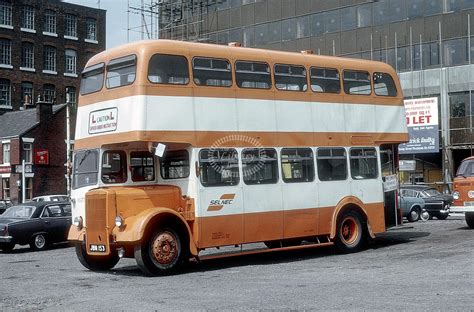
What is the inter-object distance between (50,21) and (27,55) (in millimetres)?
4212

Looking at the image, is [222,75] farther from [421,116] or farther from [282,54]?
[421,116]

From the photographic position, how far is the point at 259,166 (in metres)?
16.4

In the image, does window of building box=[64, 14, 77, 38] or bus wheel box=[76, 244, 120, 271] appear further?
window of building box=[64, 14, 77, 38]

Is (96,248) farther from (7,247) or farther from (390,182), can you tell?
(7,247)

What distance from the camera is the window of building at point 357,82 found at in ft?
60.8

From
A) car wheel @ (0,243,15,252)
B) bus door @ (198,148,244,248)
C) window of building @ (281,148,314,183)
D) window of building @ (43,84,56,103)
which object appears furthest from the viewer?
window of building @ (43,84,56,103)

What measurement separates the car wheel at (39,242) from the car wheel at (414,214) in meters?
15.8

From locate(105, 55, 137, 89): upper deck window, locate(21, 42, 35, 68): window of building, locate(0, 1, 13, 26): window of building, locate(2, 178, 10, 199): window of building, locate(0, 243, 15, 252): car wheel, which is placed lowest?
locate(0, 243, 15, 252): car wheel

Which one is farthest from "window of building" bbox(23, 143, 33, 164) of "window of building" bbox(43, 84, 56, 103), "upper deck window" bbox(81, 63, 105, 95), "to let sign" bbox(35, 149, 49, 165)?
"upper deck window" bbox(81, 63, 105, 95)

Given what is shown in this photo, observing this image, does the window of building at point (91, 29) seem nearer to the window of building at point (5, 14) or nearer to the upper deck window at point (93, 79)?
the window of building at point (5, 14)

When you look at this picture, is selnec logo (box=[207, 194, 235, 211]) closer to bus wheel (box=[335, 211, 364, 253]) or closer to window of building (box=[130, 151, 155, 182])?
window of building (box=[130, 151, 155, 182])

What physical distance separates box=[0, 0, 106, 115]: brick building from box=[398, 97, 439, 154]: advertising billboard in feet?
103

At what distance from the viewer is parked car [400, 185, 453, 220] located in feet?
107

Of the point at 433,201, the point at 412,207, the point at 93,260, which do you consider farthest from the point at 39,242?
the point at 433,201
